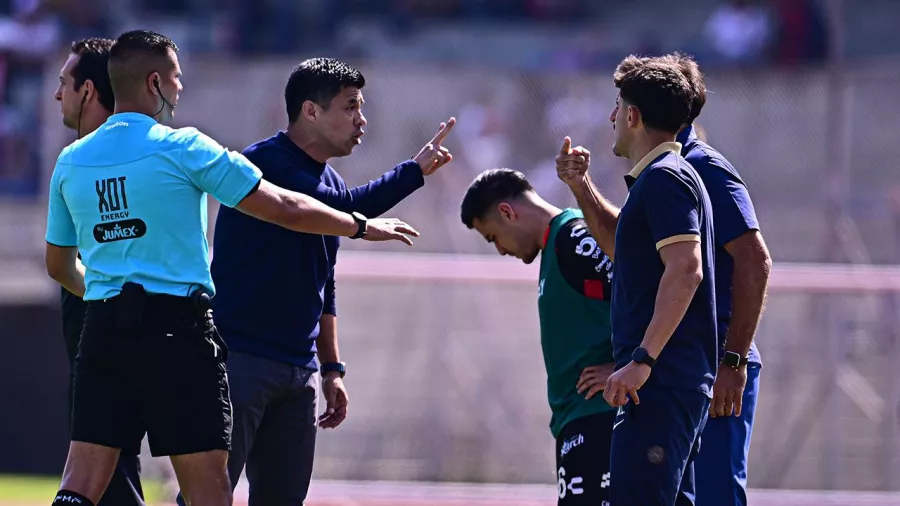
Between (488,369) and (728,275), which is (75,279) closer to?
(728,275)

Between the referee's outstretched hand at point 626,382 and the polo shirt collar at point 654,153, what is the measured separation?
75 centimetres

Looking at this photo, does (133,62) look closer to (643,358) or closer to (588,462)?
(643,358)

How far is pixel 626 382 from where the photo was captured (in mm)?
4047

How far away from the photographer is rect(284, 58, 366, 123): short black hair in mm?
5297

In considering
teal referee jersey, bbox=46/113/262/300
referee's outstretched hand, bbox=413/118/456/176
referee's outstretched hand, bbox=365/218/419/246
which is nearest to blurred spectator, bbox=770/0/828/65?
referee's outstretched hand, bbox=413/118/456/176

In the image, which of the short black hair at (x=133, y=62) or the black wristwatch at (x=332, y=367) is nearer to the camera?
the short black hair at (x=133, y=62)

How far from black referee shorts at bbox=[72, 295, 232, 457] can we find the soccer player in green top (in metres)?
1.55

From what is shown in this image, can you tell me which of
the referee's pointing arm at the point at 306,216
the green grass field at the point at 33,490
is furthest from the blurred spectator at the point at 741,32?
the referee's pointing arm at the point at 306,216

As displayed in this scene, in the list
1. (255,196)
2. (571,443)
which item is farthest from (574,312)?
(255,196)

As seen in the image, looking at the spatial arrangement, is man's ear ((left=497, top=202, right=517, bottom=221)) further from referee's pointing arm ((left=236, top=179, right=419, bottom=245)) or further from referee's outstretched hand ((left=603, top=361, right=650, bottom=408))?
referee's outstretched hand ((left=603, top=361, right=650, bottom=408))

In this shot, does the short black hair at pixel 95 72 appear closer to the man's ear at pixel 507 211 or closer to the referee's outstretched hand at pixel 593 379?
the man's ear at pixel 507 211

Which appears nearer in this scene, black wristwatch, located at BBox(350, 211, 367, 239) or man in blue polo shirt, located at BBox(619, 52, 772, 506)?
man in blue polo shirt, located at BBox(619, 52, 772, 506)

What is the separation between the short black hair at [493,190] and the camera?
563cm

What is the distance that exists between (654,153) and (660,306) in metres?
0.63
